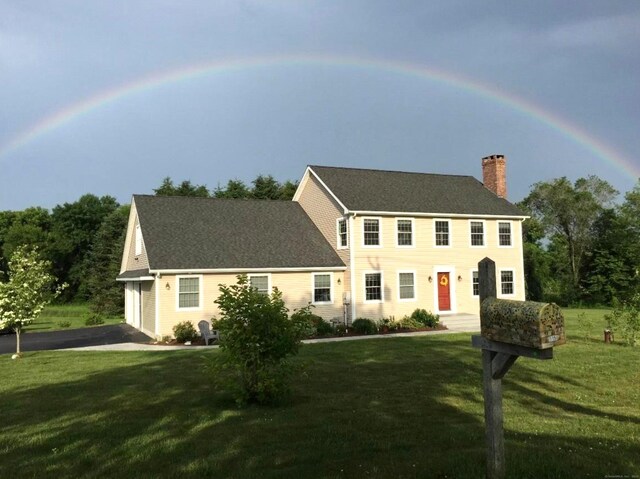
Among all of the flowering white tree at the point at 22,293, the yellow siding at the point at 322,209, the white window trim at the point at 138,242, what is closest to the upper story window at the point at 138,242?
the white window trim at the point at 138,242

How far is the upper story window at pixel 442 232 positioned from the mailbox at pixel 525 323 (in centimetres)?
2325

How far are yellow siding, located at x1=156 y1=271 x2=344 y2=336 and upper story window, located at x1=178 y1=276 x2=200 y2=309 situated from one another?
18 cm

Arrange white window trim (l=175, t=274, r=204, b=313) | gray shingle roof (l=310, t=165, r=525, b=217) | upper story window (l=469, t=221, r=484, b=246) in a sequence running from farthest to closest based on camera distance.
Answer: upper story window (l=469, t=221, r=484, b=246), gray shingle roof (l=310, t=165, r=525, b=217), white window trim (l=175, t=274, r=204, b=313)

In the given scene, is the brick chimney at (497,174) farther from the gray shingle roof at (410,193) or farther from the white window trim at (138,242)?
the white window trim at (138,242)

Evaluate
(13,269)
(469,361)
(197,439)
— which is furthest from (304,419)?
(13,269)

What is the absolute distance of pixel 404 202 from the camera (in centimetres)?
2770

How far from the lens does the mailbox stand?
14.8 feet

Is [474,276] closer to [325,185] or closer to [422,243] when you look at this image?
[422,243]

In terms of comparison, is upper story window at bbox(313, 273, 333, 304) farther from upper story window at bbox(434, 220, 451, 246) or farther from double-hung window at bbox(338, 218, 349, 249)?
upper story window at bbox(434, 220, 451, 246)

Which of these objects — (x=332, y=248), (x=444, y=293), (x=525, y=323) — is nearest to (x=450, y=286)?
(x=444, y=293)

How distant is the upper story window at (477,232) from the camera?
2906 cm

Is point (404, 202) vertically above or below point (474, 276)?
above

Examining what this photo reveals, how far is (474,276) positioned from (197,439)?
23653 millimetres

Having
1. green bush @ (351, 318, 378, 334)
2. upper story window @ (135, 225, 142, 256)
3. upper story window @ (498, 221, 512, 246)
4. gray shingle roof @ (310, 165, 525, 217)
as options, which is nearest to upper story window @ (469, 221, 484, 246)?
gray shingle roof @ (310, 165, 525, 217)
